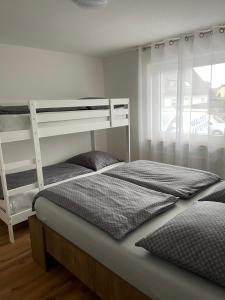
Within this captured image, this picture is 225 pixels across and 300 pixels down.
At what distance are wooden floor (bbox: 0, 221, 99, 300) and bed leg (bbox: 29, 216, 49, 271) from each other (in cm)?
7

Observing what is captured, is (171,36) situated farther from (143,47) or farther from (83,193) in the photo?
(83,193)

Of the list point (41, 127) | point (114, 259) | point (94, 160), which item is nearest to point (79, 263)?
point (114, 259)

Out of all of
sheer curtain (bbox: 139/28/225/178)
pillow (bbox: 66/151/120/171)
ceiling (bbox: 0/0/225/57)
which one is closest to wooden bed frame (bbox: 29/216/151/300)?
pillow (bbox: 66/151/120/171)

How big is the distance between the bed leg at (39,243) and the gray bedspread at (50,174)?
63cm

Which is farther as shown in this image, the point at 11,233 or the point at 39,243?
the point at 11,233

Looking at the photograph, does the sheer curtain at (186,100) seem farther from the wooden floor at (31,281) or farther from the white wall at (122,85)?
the wooden floor at (31,281)

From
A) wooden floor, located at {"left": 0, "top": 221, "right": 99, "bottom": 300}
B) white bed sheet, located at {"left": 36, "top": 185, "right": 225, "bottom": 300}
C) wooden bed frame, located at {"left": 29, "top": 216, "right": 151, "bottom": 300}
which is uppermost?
white bed sheet, located at {"left": 36, "top": 185, "right": 225, "bottom": 300}

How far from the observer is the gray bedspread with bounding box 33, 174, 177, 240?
1334 mm

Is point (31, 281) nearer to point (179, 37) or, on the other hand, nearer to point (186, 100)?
point (186, 100)

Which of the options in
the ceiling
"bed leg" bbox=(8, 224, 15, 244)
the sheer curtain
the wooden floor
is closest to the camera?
the wooden floor

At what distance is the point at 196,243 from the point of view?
1004 millimetres

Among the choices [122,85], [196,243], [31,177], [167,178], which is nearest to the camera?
[196,243]

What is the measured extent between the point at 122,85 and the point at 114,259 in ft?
9.63

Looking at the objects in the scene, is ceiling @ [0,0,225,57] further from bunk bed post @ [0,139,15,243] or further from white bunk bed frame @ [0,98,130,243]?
bunk bed post @ [0,139,15,243]
